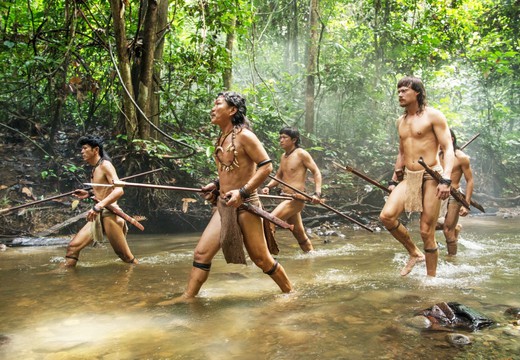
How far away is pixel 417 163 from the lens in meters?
5.29

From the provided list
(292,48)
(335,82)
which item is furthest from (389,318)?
(292,48)

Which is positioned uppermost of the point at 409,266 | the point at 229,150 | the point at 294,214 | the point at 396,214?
the point at 229,150

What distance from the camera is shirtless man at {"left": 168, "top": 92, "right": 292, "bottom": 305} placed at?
4.32 metres

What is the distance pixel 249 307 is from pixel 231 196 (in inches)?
37.6

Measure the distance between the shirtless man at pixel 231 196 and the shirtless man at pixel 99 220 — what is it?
204 centimetres

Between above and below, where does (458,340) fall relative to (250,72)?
below

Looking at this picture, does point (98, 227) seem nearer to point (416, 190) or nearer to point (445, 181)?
point (416, 190)

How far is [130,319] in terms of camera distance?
3752mm

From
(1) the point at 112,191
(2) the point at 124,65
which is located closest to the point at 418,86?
(1) the point at 112,191

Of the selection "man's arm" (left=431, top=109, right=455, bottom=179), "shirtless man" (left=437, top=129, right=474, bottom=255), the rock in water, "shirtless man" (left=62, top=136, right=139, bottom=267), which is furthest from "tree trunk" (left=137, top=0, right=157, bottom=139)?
the rock in water

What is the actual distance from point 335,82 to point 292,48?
4.15 metres

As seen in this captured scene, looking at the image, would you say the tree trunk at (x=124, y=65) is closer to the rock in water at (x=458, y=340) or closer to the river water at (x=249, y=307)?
the river water at (x=249, y=307)

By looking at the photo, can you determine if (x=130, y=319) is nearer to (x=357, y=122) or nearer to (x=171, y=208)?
(x=171, y=208)

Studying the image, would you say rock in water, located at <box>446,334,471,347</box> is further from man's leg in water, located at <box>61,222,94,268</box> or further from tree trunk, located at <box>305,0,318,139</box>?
tree trunk, located at <box>305,0,318,139</box>
